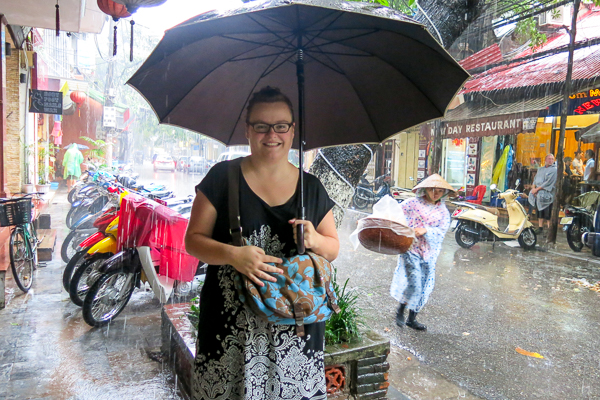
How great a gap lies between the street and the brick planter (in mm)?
630

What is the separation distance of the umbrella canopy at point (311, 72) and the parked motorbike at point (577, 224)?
8.26m

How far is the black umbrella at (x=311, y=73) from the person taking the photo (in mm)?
1808

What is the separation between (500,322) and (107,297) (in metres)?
4.10

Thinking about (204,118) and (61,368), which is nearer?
(204,118)

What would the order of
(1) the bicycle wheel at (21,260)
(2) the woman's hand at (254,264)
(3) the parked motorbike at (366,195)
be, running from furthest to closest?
(3) the parked motorbike at (366,195) < (1) the bicycle wheel at (21,260) < (2) the woman's hand at (254,264)

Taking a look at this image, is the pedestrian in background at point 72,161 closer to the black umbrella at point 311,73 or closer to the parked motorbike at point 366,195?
the parked motorbike at point 366,195

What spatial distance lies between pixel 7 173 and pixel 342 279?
738 cm

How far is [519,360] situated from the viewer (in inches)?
161

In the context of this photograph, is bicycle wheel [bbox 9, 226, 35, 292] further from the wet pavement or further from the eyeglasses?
the eyeglasses

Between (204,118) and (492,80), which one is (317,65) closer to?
(204,118)

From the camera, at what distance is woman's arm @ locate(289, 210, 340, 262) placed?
5.57 feet

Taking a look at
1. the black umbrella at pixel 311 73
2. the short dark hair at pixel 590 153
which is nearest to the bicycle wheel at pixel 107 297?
the black umbrella at pixel 311 73

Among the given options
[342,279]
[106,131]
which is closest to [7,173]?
[342,279]

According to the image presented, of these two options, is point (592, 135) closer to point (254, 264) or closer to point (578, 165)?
point (578, 165)
